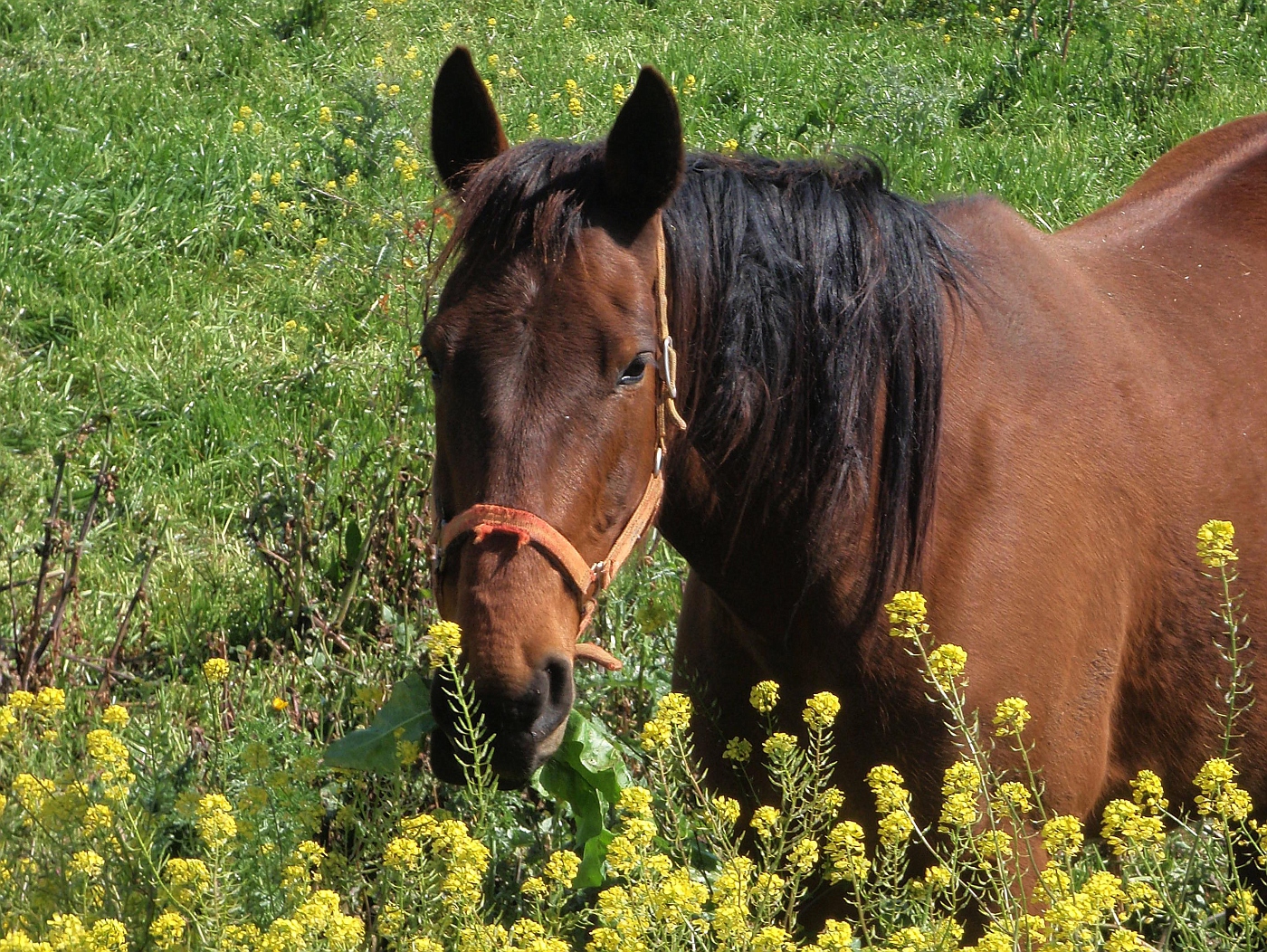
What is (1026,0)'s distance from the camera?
888 centimetres

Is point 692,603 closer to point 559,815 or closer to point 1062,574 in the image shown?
point 559,815

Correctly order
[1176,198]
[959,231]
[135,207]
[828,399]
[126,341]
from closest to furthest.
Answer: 1. [828,399]
2. [959,231]
3. [1176,198]
4. [126,341]
5. [135,207]

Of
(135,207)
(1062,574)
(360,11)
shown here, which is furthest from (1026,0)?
(1062,574)

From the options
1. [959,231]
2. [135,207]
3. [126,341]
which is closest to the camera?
[959,231]

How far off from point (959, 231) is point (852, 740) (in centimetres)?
117

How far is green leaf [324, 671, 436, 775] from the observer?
8.50 feet

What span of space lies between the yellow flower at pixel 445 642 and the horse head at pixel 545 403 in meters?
0.07

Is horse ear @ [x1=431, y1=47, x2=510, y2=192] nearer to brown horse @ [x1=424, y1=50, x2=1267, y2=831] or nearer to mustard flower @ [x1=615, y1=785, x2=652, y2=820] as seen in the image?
brown horse @ [x1=424, y1=50, x2=1267, y2=831]

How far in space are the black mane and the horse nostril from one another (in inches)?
21.5

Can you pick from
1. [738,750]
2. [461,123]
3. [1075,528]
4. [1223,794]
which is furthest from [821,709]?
[461,123]

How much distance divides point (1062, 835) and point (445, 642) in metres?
0.96

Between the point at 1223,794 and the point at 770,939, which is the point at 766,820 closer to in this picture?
the point at 770,939

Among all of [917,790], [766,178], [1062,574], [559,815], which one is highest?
[766,178]

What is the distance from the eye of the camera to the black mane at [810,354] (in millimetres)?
2414
